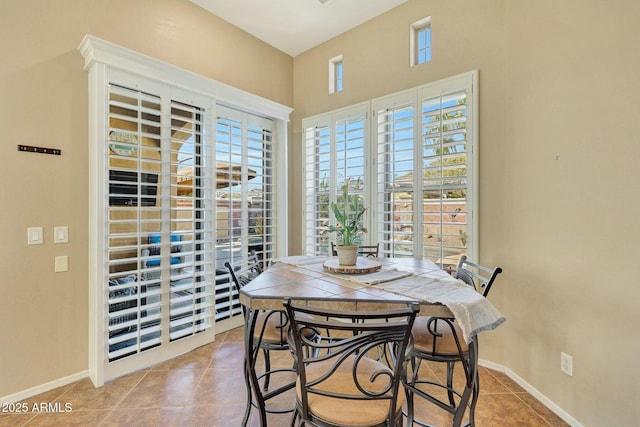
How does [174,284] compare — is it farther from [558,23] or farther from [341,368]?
[558,23]

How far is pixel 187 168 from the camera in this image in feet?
9.15

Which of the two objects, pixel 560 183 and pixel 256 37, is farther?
pixel 256 37

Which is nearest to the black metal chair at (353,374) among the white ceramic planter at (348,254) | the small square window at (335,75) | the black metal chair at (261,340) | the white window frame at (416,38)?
the black metal chair at (261,340)

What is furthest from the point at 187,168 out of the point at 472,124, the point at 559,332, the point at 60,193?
the point at 559,332

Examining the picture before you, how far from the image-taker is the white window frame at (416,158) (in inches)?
101

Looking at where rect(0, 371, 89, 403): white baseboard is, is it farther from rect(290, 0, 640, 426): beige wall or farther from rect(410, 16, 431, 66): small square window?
rect(410, 16, 431, 66): small square window

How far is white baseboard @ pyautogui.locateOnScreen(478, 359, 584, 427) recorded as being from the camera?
1860mm

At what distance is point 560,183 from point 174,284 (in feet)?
10.3

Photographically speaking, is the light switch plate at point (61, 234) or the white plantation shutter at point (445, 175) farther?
the white plantation shutter at point (445, 175)

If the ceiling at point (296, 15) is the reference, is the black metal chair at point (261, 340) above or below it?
below

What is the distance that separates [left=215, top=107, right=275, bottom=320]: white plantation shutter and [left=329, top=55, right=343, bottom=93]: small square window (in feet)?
2.99

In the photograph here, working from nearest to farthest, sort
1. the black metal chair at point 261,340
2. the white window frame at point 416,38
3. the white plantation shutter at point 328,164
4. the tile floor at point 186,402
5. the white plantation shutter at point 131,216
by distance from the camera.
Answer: the black metal chair at point 261,340, the tile floor at point 186,402, the white plantation shutter at point 131,216, the white window frame at point 416,38, the white plantation shutter at point 328,164

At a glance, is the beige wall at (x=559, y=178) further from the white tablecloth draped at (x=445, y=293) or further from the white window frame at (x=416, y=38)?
the white tablecloth draped at (x=445, y=293)

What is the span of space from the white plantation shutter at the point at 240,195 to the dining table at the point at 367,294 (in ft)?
4.60
